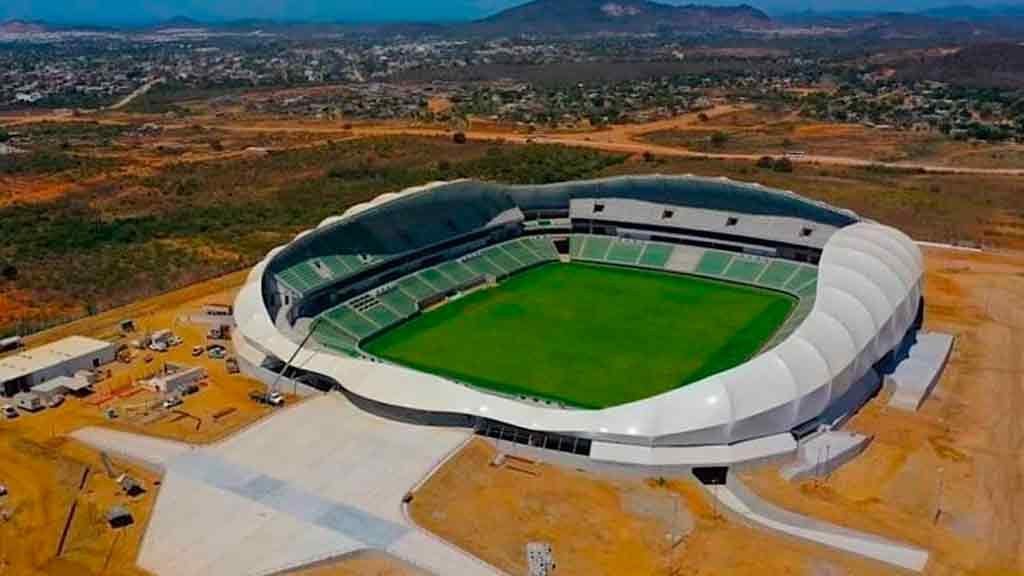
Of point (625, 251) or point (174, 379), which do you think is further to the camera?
point (625, 251)

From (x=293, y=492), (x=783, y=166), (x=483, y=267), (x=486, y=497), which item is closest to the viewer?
(x=293, y=492)

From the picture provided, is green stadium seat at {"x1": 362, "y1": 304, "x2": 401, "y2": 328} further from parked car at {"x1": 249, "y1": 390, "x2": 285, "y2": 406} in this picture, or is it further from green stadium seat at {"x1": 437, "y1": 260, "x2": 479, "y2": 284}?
parked car at {"x1": 249, "y1": 390, "x2": 285, "y2": 406}

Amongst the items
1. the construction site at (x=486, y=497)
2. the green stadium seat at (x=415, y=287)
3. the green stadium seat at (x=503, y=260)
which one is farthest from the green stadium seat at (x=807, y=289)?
the green stadium seat at (x=415, y=287)

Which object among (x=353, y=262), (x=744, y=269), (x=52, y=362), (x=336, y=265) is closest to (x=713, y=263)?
(x=744, y=269)

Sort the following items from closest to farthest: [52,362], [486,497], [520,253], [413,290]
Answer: [486,497] < [52,362] < [413,290] < [520,253]

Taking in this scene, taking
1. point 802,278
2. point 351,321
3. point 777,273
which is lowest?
point 351,321

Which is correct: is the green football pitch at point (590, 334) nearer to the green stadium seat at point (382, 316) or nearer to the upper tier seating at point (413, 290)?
the green stadium seat at point (382, 316)

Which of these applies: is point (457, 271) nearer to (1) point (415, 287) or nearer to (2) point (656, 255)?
(1) point (415, 287)

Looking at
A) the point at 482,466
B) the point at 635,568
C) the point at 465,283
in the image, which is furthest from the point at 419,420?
the point at 465,283
